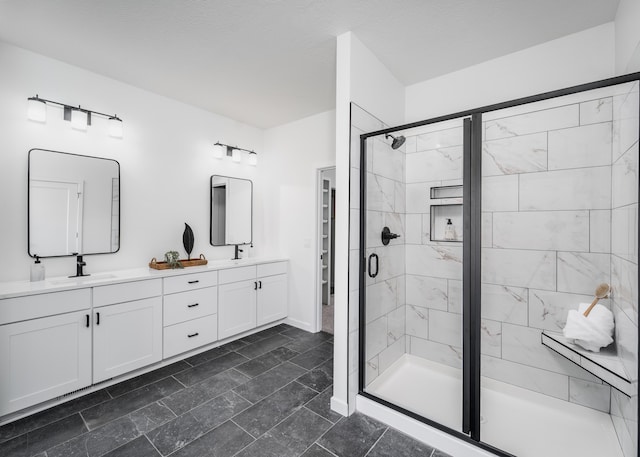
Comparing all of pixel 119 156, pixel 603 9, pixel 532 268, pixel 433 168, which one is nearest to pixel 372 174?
pixel 433 168

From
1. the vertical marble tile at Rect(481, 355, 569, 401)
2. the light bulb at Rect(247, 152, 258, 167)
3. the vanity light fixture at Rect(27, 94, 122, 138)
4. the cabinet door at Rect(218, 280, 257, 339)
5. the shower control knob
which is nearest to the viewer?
the vertical marble tile at Rect(481, 355, 569, 401)

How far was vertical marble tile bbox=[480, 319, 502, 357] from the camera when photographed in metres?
2.34

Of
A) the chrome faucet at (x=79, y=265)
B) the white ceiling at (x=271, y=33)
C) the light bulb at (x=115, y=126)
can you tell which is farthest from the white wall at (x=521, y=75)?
the chrome faucet at (x=79, y=265)

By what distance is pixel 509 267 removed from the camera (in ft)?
7.54

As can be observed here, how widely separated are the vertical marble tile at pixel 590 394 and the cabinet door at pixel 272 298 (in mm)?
2920

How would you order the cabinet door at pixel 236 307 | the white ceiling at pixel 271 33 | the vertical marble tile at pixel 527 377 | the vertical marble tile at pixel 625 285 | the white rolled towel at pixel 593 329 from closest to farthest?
1. the vertical marble tile at pixel 625 285
2. the white rolled towel at pixel 593 329
3. the white ceiling at pixel 271 33
4. the vertical marble tile at pixel 527 377
5. the cabinet door at pixel 236 307

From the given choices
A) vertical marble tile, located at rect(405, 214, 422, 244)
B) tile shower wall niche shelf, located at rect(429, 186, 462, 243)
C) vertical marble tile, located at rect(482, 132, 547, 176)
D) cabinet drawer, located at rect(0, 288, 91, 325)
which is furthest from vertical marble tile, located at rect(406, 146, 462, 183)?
cabinet drawer, located at rect(0, 288, 91, 325)

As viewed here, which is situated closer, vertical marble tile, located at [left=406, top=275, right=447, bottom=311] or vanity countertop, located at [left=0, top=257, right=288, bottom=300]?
vanity countertop, located at [left=0, top=257, right=288, bottom=300]

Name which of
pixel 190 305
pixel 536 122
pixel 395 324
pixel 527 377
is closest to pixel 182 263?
pixel 190 305

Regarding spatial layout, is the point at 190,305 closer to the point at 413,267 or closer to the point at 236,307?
the point at 236,307

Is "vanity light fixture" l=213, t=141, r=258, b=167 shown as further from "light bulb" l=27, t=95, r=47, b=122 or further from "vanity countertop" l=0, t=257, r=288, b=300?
"light bulb" l=27, t=95, r=47, b=122

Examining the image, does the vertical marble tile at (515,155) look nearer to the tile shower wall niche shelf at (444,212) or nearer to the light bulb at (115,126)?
the tile shower wall niche shelf at (444,212)

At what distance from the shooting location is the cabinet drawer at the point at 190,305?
2.74m

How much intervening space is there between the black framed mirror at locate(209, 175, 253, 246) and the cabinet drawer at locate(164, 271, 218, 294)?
691 millimetres
